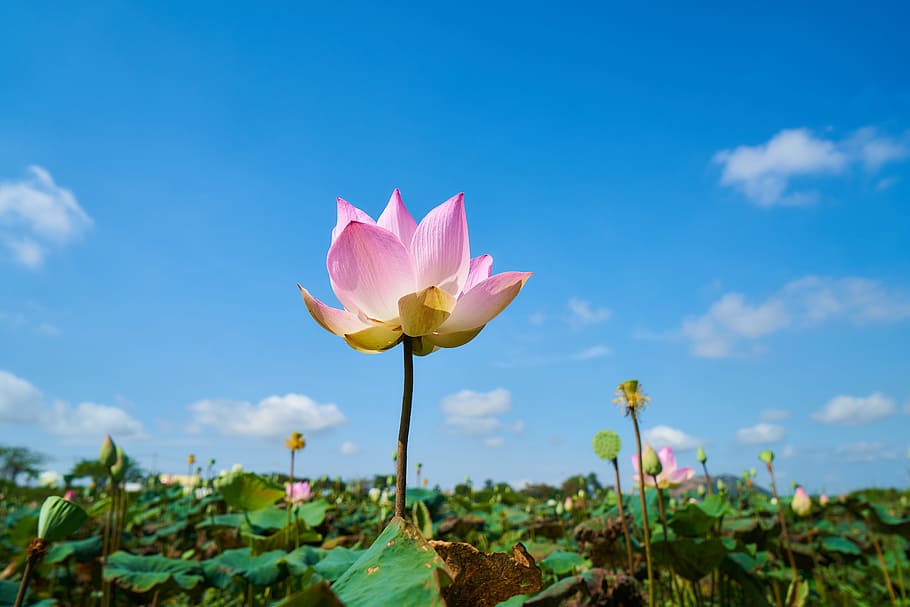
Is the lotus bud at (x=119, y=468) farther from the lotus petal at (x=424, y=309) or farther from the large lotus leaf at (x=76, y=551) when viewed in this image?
the lotus petal at (x=424, y=309)

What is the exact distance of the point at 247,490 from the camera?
86.4 inches

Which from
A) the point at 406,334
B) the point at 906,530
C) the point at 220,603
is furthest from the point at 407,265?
the point at 906,530

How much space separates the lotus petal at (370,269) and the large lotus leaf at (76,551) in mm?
2545

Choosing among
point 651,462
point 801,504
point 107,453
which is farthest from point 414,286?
point 801,504

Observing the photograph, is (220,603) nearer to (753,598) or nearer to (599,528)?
(599,528)

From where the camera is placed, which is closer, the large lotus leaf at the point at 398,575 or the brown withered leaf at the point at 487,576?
the large lotus leaf at the point at 398,575

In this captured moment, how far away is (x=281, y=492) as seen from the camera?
219cm

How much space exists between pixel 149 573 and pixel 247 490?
0.41 metres

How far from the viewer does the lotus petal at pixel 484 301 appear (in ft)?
2.27

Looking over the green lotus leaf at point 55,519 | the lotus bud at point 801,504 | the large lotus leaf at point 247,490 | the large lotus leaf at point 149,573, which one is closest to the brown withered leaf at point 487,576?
the green lotus leaf at point 55,519

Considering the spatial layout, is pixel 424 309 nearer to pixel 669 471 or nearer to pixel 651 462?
pixel 651 462

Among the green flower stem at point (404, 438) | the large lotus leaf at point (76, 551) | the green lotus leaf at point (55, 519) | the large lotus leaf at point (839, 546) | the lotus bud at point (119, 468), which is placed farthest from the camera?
the large lotus leaf at point (839, 546)

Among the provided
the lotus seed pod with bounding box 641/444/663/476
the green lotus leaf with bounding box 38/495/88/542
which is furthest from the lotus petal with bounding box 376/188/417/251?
the lotus seed pod with bounding box 641/444/663/476

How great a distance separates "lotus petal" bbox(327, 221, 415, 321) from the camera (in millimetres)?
673
